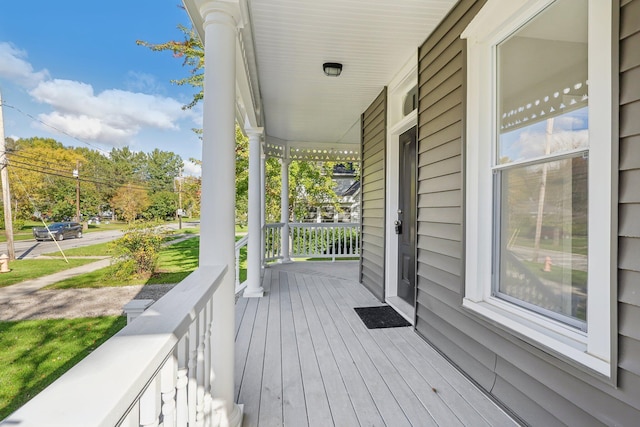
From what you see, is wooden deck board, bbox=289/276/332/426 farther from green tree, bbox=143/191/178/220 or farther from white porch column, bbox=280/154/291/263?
green tree, bbox=143/191/178/220

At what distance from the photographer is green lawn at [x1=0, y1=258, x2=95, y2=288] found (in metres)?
8.61

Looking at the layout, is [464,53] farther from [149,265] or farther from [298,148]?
[149,265]

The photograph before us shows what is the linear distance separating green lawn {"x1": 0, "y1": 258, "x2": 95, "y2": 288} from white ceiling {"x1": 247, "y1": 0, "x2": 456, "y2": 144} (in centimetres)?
943

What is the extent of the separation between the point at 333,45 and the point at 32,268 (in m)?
12.6

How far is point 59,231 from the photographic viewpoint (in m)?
18.5

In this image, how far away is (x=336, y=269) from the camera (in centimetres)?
580

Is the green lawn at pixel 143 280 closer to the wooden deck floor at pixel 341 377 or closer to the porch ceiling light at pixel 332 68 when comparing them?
the wooden deck floor at pixel 341 377

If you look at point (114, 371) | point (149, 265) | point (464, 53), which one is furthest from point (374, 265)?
point (149, 265)

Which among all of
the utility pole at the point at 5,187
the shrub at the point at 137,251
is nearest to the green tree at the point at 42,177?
the utility pole at the point at 5,187

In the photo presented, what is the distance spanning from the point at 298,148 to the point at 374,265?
374 centimetres

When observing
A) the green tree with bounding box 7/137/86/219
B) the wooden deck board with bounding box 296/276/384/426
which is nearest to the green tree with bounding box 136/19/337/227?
the wooden deck board with bounding box 296/276/384/426

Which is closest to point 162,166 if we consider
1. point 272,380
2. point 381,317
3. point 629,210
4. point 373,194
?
point 373,194

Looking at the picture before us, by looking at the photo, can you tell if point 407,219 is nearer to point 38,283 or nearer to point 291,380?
point 291,380

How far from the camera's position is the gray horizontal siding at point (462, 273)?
111 centimetres
